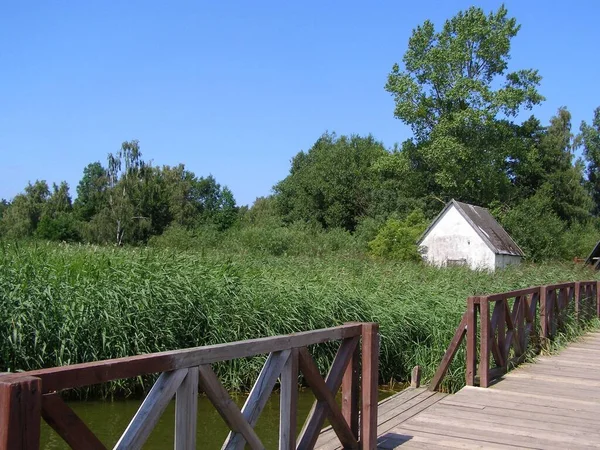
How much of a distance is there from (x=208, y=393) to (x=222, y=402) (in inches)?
3.5

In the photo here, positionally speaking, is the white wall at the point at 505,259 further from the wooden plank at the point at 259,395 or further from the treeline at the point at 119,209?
the wooden plank at the point at 259,395

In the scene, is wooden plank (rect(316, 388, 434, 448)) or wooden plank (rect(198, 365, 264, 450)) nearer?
wooden plank (rect(198, 365, 264, 450))

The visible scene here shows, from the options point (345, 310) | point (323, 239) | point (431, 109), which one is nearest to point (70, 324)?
point (345, 310)

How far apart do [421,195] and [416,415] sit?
137ft

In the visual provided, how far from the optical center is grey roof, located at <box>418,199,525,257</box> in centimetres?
3558

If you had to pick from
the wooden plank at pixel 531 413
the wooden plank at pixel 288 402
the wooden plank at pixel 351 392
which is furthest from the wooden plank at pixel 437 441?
the wooden plank at pixel 288 402

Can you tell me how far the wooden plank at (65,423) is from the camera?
2.48m

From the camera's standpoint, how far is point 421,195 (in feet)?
155

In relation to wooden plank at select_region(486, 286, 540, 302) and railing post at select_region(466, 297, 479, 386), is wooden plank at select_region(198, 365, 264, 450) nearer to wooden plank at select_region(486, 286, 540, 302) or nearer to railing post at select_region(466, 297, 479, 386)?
railing post at select_region(466, 297, 479, 386)

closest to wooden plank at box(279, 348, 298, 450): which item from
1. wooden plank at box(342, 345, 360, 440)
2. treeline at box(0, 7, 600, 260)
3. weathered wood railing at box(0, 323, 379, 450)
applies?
weathered wood railing at box(0, 323, 379, 450)

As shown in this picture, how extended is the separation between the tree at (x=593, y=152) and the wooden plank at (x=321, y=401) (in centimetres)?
5432

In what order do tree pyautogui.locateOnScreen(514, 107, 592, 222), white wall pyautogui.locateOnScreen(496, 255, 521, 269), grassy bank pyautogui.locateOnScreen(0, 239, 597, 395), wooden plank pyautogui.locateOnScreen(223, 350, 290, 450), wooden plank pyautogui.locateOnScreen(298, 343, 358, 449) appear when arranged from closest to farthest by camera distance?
wooden plank pyautogui.locateOnScreen(223, 350, 290, 450) < wooden plank pyautogui.locateOnScreen(298, 343, 358, 449) < grassy bank pyautogui.locateOnScreen(0, 239, 597, 395) < white wall pyautogui.locateOnScreen(496, 255, 521, 269) < tree pyautogui.locateOnScreen(514, 107, 592, 222)

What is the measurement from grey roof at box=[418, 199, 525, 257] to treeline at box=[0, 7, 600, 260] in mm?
1825

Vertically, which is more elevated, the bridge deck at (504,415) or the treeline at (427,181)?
the treeline at (427,181)
